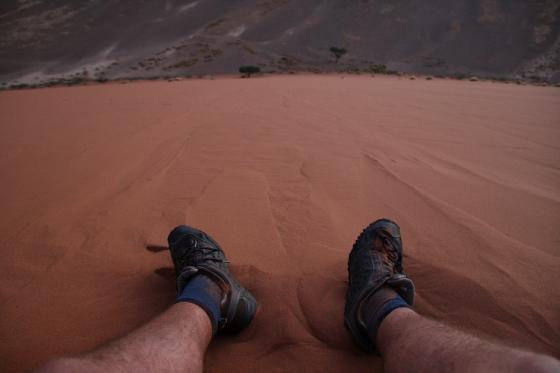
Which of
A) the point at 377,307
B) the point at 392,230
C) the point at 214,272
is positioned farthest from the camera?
the point at 392,230

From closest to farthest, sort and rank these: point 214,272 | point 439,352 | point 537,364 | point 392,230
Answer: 1. point 537,364
2. point 439,352
3. point 214,272
4. point 392,230

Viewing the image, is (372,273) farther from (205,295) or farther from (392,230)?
(205,295)

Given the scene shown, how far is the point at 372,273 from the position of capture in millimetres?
1376

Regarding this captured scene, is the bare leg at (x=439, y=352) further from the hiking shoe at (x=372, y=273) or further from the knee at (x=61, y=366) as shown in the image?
the knee at (x=61, y=366)

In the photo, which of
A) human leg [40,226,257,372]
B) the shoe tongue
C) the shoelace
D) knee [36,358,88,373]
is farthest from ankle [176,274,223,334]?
the shoe tongue

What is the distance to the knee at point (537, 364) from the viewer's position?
0.75m

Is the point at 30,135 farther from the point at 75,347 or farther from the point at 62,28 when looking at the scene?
the point at 62,28

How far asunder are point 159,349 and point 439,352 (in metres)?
0.79

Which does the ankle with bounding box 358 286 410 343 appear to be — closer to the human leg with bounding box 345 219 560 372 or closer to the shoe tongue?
the human leg with bounding box 345 219 560 372

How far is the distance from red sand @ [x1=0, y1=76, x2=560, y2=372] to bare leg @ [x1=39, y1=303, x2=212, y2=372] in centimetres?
13

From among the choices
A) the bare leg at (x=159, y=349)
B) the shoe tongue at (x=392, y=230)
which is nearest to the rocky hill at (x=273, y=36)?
the shoe tongue at (x=392, y=230)

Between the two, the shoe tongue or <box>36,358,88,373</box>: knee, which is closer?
<box>36,358,88,373</box>: knee

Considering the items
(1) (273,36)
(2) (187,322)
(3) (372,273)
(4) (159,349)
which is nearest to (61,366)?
(4) (159,349)

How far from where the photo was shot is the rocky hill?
31.5 meters
